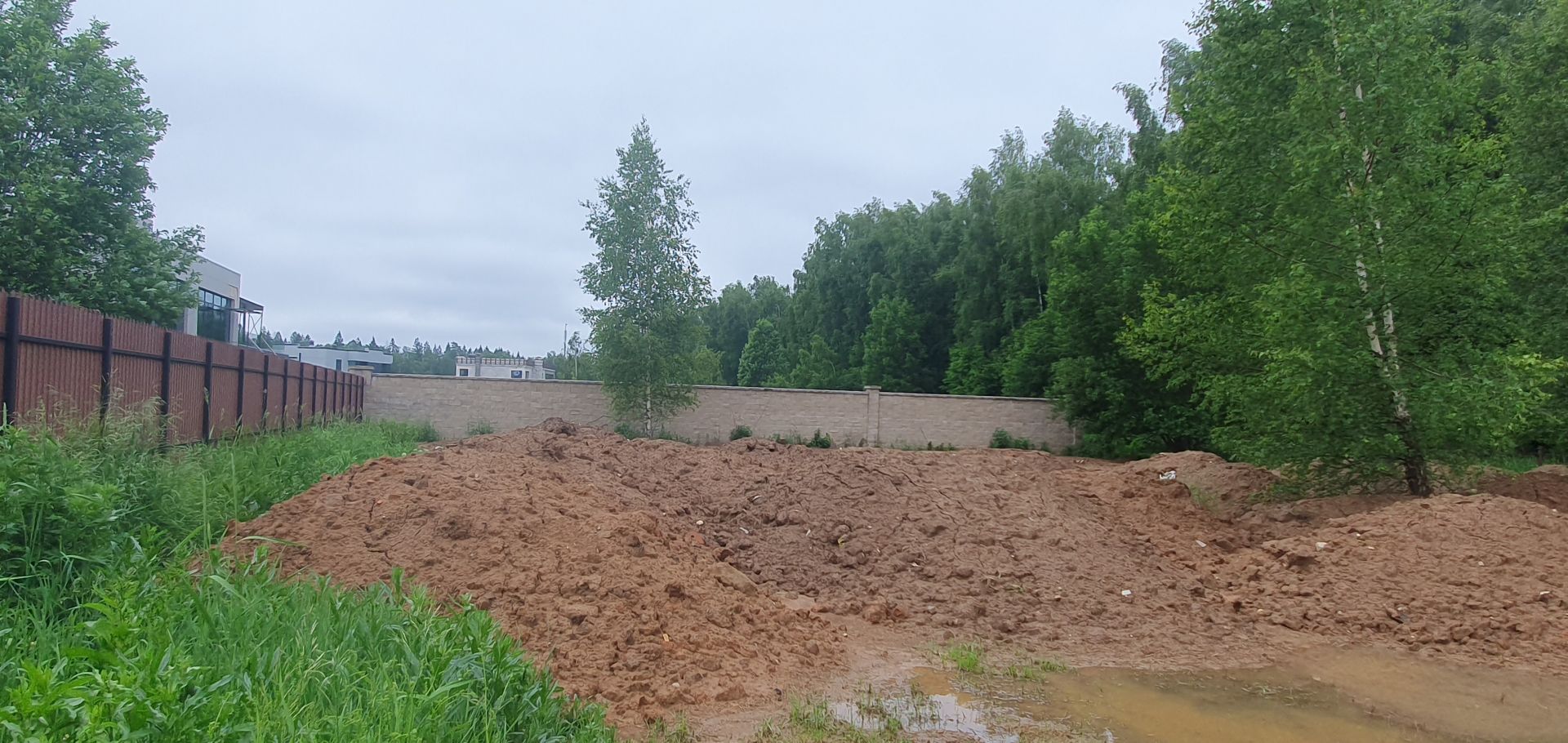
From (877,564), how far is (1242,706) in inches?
157

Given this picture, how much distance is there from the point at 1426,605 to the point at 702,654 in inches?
246

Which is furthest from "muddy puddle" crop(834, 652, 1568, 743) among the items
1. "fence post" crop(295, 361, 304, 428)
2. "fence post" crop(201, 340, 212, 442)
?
"fence post" crop(295, 361, 304, 428)

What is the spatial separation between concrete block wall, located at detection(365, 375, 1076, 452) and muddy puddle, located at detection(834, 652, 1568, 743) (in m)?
20.5

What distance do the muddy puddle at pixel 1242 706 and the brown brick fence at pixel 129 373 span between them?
641cm

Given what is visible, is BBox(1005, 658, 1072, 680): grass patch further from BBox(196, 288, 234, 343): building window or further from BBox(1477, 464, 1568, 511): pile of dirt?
BBox(196, 288, 234, 343): building window

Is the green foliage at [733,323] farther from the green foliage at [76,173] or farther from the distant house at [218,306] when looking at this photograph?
the green foliage at [76,173]

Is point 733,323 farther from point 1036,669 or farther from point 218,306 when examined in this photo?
point 1036,669

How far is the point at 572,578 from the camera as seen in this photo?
6129 mm

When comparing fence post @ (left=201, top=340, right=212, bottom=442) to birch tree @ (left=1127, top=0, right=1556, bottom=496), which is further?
fence post @ (left=201, top=340, right=212, bottom=442)

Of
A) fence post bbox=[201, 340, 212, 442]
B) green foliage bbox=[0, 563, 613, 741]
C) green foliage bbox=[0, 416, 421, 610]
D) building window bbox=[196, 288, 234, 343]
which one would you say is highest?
building window bbox=[196, 288, 234, 343]

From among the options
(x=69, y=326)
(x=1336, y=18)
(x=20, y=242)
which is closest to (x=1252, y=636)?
(x=1336, y=18)

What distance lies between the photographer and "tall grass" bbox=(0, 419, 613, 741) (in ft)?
9.36

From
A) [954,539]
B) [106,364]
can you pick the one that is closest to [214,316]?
[106,364]

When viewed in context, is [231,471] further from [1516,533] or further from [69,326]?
[1516,533]
